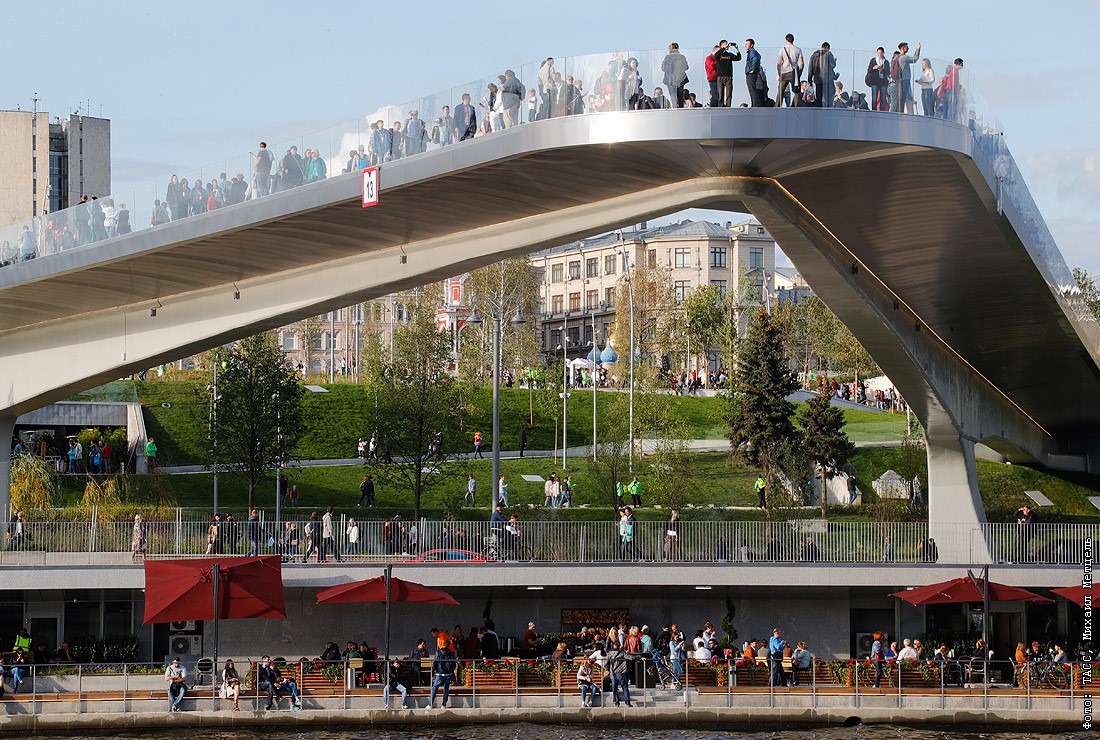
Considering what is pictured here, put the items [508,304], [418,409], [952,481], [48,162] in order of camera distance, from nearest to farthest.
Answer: [952,481], [418,409], [508,304], [48,162]

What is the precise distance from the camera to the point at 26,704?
27266 mm

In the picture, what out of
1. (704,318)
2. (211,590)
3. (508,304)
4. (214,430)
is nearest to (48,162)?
(508,304)

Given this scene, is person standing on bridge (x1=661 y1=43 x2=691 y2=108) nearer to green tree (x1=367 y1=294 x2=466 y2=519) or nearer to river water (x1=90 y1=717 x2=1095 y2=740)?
river water (x1=90 y1=717 x2=1095 y2=740)

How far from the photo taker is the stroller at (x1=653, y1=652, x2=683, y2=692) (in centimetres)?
2841

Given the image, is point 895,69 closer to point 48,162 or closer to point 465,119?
point 465,119

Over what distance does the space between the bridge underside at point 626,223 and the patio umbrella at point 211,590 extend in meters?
7.14


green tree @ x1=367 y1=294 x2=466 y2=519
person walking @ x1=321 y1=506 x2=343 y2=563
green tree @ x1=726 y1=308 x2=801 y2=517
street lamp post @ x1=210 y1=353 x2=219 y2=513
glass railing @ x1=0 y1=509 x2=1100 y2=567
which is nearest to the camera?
glass railing @ x1=0 y1=509 x2=1100 y2=567

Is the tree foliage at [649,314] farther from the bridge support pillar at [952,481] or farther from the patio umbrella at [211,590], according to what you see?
the patio umbrella at [211,590]

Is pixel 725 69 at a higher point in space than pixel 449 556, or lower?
higher

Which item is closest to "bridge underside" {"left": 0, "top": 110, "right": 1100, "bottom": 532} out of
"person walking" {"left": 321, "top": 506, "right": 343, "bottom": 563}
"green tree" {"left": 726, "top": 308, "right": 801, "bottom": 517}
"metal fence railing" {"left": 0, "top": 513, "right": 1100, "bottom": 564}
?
"metal fence railing" {"left": 0, "top": 513, "right": 1100, "bottom": 564}

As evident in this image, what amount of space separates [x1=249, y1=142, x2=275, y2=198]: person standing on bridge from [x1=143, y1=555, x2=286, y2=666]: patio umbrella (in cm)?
773

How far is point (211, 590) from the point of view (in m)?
28.7

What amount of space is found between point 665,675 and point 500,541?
568 cm

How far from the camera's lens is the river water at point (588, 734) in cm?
2642
